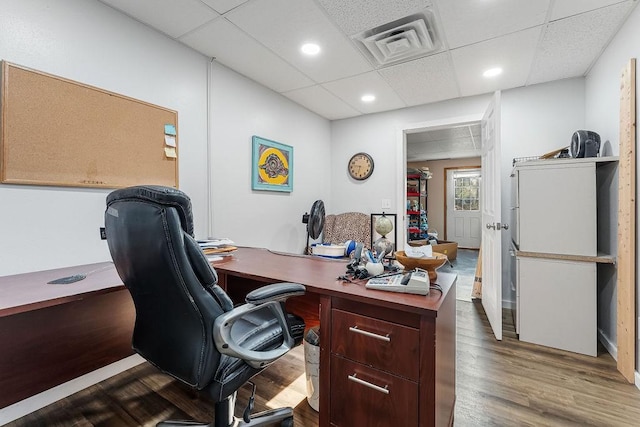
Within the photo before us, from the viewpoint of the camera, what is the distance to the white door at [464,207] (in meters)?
7.52

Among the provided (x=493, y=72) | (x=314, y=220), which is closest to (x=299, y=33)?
(x=493, y=72)

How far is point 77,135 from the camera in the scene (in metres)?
1.75

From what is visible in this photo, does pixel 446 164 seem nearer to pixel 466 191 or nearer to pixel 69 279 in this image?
pixel 466 191

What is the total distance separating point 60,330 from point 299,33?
2.43 m

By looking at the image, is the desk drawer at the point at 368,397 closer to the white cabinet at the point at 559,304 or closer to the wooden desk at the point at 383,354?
the wooden desk at the point at 383,354

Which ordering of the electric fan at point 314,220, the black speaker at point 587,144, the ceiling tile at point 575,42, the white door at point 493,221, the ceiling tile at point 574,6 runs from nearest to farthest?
the ceiling tile at point 574,6 < the ceiling tile at point 575,42 < the black speaker at point 587,144 < the white door at point 493,221 < the electric fan at point 314,220

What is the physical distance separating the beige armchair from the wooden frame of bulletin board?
2.24m

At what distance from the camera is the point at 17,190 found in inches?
61.2

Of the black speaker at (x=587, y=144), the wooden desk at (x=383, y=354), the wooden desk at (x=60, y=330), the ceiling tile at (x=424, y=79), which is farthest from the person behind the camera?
the ceiling tile at (x=424, y=79)

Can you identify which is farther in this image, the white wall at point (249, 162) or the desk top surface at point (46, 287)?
the white wall at point (249, 162)

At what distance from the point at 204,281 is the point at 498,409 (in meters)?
1.75

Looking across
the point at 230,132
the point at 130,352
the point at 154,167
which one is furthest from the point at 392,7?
the point at 130,352

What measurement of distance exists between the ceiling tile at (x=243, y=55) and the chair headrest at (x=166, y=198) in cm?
165

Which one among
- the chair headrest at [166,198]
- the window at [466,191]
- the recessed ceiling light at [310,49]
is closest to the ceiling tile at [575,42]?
the recessed ceiling light at [310,49]
